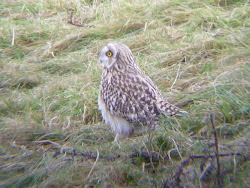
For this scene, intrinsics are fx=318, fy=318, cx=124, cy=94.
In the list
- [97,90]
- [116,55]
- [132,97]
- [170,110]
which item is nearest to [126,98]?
[132,97]

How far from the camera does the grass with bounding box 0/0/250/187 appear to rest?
2182 mm

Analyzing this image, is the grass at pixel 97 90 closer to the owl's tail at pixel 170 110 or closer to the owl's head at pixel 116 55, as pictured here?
the owl's tail at pixel 170 110

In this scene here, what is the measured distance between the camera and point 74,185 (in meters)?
2.12

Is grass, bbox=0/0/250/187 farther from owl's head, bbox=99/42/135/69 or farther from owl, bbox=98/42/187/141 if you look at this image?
owl's head, bbox=99/42/135/69

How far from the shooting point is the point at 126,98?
3170 mm

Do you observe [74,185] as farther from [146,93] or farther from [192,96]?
[192,96]

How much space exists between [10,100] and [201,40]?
2.74m

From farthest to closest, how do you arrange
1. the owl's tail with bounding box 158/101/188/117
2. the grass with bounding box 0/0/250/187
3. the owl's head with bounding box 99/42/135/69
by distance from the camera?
the owl's head with bounding box 99/42/135/69
the owl's tail with bounding box 158/101/188/117
the grass with bounding box 0/0/250/187

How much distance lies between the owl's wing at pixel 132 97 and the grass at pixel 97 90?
0.25 metres

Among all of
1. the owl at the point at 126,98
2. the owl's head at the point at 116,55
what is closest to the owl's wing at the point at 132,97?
the owl at the point at 126,98

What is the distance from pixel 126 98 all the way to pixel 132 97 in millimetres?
67

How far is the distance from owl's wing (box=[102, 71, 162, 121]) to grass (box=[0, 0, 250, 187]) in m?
0.25

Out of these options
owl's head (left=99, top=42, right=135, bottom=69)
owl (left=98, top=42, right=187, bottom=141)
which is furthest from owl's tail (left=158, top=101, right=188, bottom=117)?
owl's head (left=99, top=42, right=135, bottom=69)

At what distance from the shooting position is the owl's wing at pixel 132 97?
3.07 m
